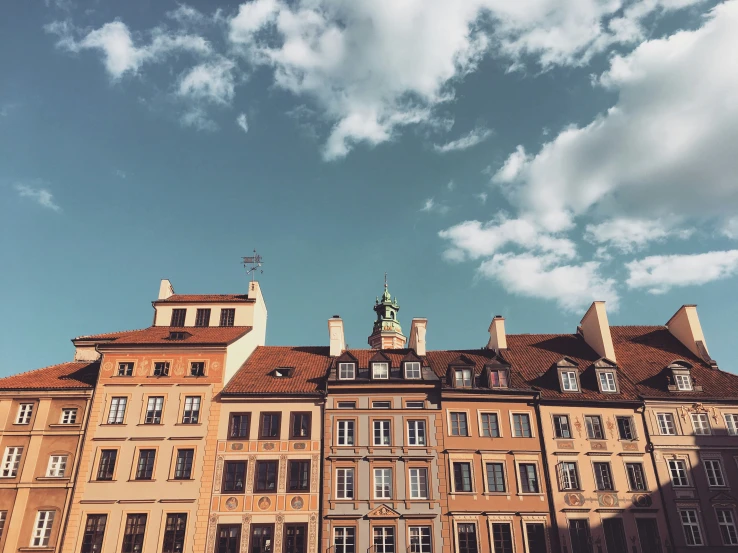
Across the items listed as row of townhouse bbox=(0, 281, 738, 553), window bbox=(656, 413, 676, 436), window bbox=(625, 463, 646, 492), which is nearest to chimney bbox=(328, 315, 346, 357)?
row of townhouse bbox=(0, 281, 738, 553)

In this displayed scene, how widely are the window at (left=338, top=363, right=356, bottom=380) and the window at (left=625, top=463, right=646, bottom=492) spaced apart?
18134 millimetres

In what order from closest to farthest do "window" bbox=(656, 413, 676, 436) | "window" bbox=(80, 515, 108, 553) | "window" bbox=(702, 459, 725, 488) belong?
"window" bbox=(80, 515, 108, 553) → "window" bbox=(702, 459, 725, 488) → "window" bbox=(656, 413, 676, 436)

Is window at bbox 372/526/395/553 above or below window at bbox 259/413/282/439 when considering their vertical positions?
below

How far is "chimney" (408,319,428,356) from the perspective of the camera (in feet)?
140

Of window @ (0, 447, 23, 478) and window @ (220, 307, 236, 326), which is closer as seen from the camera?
window @ (0, 447, 23, 478)

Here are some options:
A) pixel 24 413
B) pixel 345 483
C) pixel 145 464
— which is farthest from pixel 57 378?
pixel 345 483

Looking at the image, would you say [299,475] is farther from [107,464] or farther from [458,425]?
[107,464]

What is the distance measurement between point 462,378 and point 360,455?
28.2 feet

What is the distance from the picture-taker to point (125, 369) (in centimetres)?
3722

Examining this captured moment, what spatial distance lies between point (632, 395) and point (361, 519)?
1965 centimetres

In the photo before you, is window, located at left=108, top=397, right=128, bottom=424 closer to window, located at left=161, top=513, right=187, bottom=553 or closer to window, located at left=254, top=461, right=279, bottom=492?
window, located at left=161, top=513, right=187, bottom=553

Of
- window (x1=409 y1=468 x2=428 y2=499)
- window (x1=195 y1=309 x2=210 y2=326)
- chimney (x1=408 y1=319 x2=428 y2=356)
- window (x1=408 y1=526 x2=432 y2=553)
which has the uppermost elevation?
window (x1=195 y1=309 x2=210 y2=326)

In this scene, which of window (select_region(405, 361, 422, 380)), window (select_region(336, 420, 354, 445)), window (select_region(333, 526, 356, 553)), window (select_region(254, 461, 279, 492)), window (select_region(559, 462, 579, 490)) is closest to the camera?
window (select_region(333, 526, 356, 553))

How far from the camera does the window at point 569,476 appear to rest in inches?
1359
